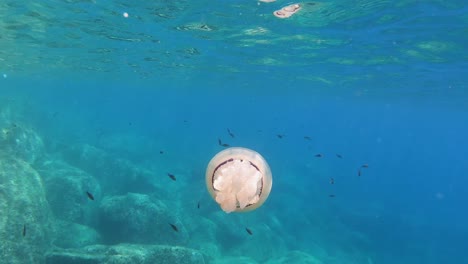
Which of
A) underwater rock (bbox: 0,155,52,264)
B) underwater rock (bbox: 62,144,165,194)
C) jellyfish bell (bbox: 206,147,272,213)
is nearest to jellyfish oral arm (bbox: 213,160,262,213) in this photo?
jellyfish bell (bbox: 206,147,272,213)

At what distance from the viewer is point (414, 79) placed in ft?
81.6

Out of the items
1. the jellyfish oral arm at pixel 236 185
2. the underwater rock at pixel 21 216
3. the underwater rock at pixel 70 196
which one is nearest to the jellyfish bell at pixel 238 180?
the jellyfish oral arm at pixel 236 185

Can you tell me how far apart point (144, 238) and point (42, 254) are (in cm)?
330

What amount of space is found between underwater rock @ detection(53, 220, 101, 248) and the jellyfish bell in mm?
8743

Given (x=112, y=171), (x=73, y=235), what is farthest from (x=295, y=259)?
(x=112, y=171)

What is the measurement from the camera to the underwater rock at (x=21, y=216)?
869 cm

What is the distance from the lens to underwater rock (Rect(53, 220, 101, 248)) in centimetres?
1098

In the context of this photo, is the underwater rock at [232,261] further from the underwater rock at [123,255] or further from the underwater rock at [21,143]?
the underwater rock at [21,143]

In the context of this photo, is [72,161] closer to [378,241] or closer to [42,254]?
[42,254]

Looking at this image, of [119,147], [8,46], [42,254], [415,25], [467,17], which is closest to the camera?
[42,254]

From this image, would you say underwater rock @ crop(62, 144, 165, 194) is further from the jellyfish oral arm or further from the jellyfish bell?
the jellyfish oral arm

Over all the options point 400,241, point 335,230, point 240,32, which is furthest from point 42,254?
point 400,241

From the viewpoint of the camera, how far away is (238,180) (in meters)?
4.36

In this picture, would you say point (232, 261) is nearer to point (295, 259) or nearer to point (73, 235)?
point (295, 259)
